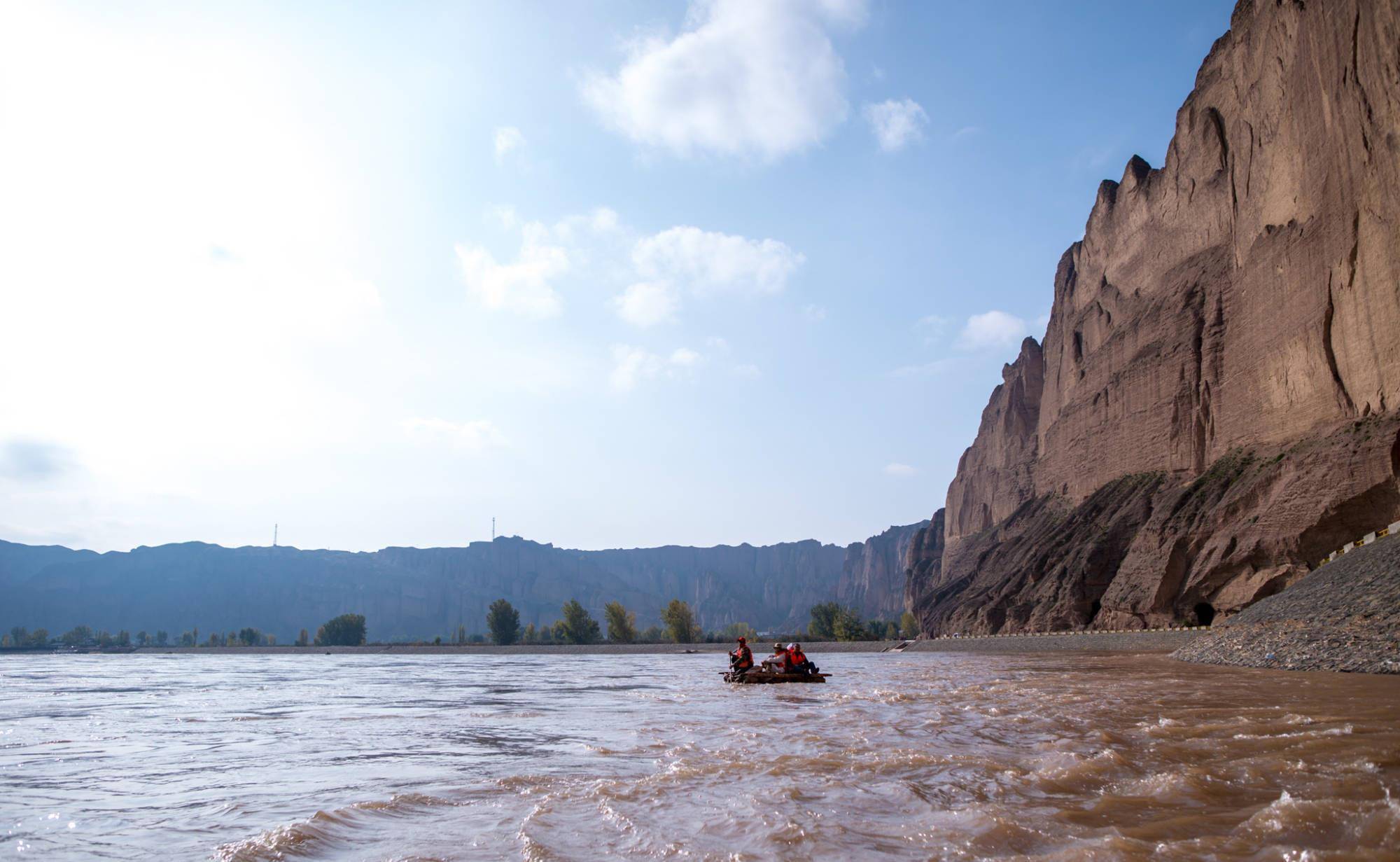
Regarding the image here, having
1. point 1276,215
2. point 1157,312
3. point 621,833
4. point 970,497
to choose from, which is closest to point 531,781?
point 621,833

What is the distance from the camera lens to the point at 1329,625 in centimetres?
2478

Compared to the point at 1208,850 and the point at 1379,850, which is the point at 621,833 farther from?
the point at 1379,850

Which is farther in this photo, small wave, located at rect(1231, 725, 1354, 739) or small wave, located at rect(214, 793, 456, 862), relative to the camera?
small wave, located at rect(1231, 725, 1354, 739)

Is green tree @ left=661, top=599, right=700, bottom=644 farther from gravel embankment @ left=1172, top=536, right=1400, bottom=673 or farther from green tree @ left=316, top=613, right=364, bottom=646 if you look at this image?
gravel embankment @ left=1172, top=536, right=1400, bottom=673

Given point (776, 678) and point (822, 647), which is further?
point (822, 647)

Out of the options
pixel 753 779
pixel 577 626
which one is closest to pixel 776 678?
pixel 753 779

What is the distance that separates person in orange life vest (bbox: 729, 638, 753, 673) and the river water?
34.9ft

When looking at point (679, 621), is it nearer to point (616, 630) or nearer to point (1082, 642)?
point (616, 630)

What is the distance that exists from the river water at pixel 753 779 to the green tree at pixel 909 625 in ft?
332

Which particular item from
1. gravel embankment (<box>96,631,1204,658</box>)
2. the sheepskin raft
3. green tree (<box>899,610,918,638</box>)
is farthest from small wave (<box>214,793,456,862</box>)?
green tree (<box>899,610,918,638</box>)

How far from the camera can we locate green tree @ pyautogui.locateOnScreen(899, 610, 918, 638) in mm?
121125

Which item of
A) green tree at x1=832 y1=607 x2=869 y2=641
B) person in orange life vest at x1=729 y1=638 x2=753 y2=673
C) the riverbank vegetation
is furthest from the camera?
the riverbank vegetation

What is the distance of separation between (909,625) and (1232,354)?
7213 centimetres

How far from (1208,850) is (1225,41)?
76635mm
